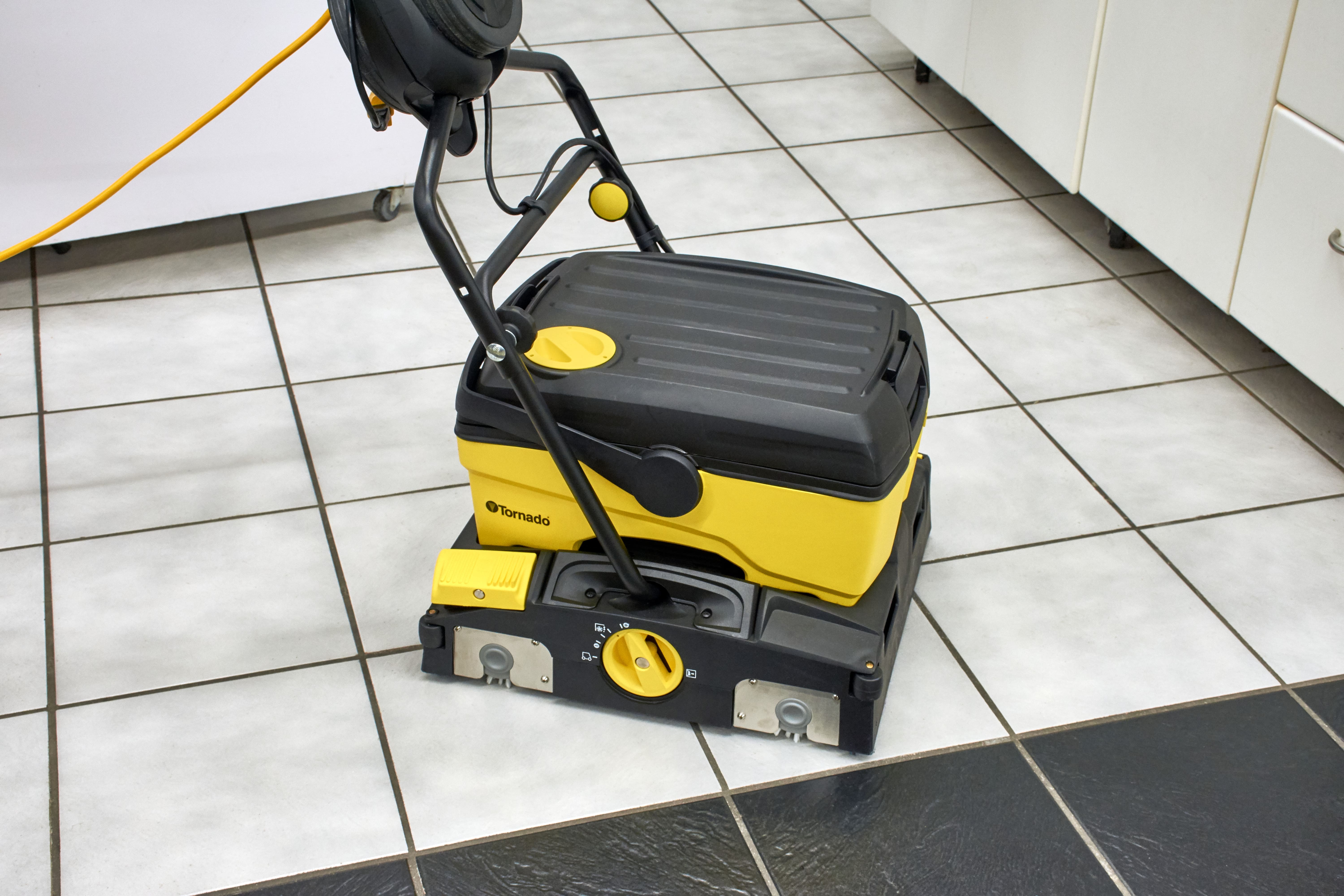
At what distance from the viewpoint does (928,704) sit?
4.63 ft

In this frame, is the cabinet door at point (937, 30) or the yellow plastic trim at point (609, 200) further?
the cabinet door at point (937, 30)

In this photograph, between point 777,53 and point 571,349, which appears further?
point 777,53

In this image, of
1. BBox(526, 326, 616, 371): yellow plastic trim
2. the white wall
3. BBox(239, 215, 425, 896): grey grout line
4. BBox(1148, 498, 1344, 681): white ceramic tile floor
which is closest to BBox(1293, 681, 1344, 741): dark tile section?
BBox(1148, 498, 1344, 681): white ceramic tile floor

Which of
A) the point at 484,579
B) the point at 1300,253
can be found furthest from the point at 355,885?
the point at 1300,253

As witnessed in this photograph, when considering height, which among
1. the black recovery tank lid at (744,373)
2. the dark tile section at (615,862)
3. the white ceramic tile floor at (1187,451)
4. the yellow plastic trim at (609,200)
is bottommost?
the dark tile section at (615,862)

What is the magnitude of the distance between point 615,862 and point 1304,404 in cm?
132

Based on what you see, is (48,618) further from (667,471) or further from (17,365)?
(667,471)

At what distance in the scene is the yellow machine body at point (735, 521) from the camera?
1236mm

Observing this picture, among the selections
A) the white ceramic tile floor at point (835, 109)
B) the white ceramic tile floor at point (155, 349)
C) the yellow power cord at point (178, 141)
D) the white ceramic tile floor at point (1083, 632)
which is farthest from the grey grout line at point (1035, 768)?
the white ceramic tile floor at point (835, 109)

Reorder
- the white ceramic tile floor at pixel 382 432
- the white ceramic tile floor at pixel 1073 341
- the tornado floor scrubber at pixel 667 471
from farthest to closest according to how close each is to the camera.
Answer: the white ceramic tile floor at pixel 1073 341 < the white ceramic tile floor at pixel 382 432 < the tornado floor scrubber at pixel 667 471

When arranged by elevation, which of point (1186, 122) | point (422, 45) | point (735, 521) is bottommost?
point (735, 521)

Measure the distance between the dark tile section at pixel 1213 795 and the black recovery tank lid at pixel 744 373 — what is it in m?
0.40

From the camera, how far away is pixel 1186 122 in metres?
2.02

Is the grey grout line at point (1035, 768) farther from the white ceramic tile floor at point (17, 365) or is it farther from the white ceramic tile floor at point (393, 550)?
the white ceramic tile floor at point (17, 365)
